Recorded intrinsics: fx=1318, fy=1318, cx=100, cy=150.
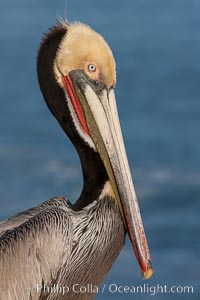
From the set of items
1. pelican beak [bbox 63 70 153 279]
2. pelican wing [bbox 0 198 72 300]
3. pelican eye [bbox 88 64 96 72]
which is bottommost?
pelican wing [bbox 0 198 72 300]

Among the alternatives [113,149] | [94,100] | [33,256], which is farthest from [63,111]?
[33,256]

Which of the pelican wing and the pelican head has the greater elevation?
the pelican head

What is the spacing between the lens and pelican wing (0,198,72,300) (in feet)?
19.9

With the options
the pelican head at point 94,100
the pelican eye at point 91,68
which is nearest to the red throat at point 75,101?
the pelican head at point 94,100

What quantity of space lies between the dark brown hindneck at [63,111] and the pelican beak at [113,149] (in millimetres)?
68

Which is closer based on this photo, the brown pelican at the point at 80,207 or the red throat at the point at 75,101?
the brown pelican at the point at 80,207

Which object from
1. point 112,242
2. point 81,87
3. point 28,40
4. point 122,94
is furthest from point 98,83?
point 28,40

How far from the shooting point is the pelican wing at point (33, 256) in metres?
6.06

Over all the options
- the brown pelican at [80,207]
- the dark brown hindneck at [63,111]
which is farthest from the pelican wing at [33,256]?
the dark brown hindneck at [63,111]

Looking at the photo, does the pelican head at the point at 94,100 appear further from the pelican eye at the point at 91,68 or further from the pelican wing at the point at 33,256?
the pelican wing at the point at 33,256

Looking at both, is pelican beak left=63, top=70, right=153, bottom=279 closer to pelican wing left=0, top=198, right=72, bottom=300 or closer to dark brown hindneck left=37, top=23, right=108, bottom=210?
dark brown hindneck left=37, top=23, right=108, bottom=210

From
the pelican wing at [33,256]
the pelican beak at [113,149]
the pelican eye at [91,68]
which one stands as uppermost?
the pelican eye at [91,68]

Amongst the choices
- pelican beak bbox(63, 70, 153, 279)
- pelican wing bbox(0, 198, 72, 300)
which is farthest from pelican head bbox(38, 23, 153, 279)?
pelican wing bbox(0, 198, 72, 300)

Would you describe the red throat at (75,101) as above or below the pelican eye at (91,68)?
below
